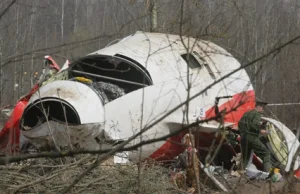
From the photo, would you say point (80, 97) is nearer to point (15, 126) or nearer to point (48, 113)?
point (48, 113)

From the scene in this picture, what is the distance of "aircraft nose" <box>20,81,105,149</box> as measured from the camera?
657 centimetres

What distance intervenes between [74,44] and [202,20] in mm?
2569

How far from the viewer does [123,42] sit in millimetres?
7965

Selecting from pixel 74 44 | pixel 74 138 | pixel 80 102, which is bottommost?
pixel 74 138

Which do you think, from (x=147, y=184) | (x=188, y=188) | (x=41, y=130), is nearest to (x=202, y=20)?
(x=147, y=184)

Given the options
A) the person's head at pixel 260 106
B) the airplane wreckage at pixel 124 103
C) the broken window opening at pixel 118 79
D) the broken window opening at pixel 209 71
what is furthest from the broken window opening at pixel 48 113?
the person's head at pixel 260 106

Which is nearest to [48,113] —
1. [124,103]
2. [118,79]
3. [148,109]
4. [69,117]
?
[69,117]

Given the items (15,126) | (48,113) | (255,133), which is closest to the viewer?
(48,113)

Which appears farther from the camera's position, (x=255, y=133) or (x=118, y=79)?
(x=255, y=133)

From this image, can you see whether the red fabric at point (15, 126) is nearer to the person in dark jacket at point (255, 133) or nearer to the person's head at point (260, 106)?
the person in dark jacket at point (255, 133)

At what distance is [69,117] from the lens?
23.1 ft

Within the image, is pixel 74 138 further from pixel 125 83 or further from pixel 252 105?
pixel 252 105

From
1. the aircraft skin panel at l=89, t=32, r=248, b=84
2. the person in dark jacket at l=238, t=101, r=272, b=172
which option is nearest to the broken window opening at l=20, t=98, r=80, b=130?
the aircraft skin panel at l=89, t=32, r=248, b=84

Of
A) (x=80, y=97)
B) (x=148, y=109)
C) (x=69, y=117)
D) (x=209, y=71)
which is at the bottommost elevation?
(x=69, y=117)
